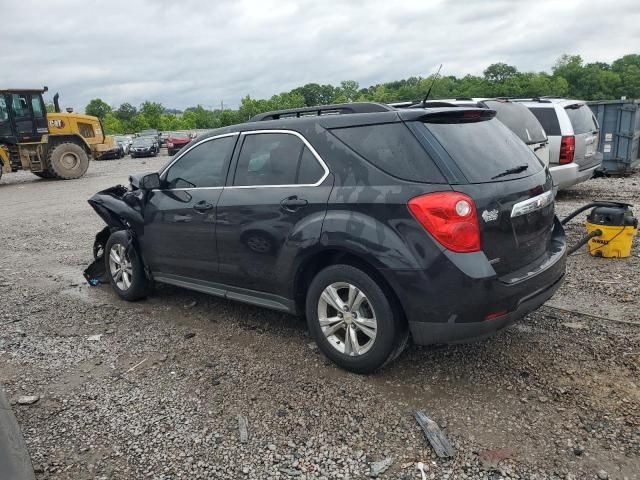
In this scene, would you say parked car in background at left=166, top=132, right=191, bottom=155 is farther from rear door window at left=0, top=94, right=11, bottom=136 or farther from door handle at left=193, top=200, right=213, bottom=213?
door handle at left=193, top=200, right=213, bottom=213

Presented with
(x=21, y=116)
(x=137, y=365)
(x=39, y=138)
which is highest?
(x=21, y=116)

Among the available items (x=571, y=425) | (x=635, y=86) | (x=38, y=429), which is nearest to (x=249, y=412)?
(x=38, y=429)

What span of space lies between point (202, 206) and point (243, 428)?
1.93 meters

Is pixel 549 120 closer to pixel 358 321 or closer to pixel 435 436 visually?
pixel 358 321

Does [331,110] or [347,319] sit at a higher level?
[331,110]

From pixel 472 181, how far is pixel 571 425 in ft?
4.83

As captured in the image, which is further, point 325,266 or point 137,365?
point 137,365

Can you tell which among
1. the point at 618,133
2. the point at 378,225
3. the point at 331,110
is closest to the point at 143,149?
the point at 618,133

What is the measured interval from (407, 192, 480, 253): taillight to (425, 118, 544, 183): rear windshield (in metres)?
0.21

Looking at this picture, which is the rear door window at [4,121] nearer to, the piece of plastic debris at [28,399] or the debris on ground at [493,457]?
the piece of plastic debris at [28,399]

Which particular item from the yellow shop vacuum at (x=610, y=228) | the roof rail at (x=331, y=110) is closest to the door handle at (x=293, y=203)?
the roof rail at (x=331, y=110)

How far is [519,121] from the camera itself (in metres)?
7.42

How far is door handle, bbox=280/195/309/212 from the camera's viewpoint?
3549 millimetres

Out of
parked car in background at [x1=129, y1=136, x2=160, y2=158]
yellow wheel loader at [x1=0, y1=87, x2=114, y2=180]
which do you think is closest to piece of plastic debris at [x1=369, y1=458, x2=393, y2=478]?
yellow wheel loader at [x1=0, y1=87, x2=114, y2=180]
